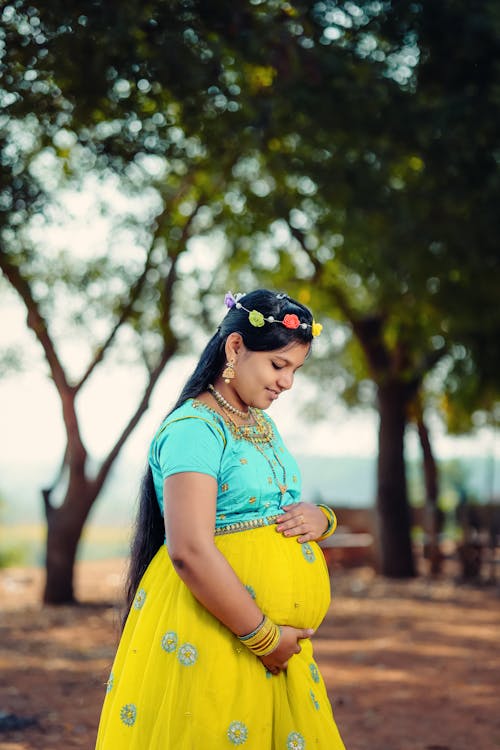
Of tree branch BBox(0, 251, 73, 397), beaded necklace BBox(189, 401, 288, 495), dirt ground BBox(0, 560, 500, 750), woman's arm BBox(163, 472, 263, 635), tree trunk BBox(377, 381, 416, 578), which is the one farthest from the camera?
tree trunk BBox(377, 381, 416, 578)

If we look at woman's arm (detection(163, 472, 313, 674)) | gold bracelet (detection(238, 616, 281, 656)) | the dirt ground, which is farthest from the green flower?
the dirt ground

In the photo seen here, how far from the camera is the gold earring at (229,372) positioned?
8.84 feet

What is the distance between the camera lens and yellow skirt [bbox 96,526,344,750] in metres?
2.51

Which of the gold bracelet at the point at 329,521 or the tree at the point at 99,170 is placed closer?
the gold bracelet at the point at 329,521

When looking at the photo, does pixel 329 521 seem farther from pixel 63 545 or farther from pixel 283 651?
pixel 63 545

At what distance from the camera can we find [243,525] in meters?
2.63

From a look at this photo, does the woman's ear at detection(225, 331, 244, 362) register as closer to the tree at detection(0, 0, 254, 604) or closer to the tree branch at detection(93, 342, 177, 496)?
the tree at detection(0, 0, 254, 604)

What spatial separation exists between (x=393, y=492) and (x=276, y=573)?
1432 cm

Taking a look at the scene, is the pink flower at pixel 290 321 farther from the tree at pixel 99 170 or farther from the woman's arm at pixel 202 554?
the tree at pixel 99 170

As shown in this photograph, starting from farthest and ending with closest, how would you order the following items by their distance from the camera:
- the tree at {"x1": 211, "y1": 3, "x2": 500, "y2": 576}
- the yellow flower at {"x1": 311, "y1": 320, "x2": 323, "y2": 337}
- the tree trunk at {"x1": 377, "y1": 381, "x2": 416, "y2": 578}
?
the tree trunk at {"x1": 377, "y1": 381, "x2": 416, "y2": 578} < the tree at {"x1": 211, "y1": 3, "x2": 500, "y2": 576} < the yellow flower at {"x1": 311, "y1": 320, "x2": 323, "y2": 337}

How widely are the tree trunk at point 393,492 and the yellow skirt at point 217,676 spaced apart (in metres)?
14.0

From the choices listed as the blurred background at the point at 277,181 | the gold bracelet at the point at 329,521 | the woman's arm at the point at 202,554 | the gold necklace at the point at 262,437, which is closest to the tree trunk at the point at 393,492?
the blurred background at the point at 277,181

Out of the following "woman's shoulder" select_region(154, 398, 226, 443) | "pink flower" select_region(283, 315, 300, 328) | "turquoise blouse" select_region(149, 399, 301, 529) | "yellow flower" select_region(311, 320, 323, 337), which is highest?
"pink flower" select_region(283, 315, 300, 328)

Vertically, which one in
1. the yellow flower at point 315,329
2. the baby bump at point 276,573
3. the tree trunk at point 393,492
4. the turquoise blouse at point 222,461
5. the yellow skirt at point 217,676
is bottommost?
the tree trunk at point 393,492
